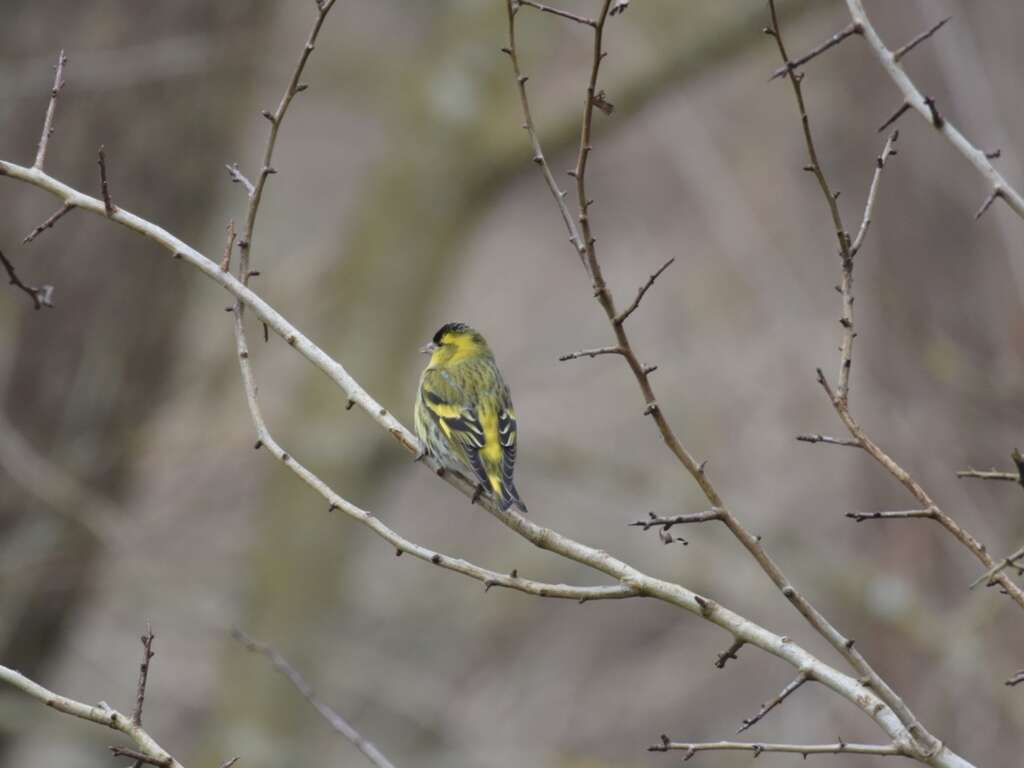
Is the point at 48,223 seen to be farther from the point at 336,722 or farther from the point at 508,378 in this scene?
the point at 508,378

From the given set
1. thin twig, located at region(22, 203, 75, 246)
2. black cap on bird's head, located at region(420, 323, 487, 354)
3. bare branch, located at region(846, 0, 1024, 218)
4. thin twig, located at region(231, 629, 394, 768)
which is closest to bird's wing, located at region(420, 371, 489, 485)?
black cap on bird's head, located at region(420, 323, 487, 354)

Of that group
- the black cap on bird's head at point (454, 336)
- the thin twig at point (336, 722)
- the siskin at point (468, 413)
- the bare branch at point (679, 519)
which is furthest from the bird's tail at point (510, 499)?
the black cap on bird's head at point (454, 336)

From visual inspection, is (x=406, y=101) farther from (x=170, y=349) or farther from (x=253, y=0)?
(x=170, y=349)

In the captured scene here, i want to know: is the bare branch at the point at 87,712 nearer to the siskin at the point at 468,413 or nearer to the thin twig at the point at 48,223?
the thin twig at the point at 48,223

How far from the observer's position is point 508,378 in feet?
37.1

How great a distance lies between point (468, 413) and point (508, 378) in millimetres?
5875

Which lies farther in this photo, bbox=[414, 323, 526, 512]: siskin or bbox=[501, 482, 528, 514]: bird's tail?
bbox=[414, 323, 526, 512]: siskin

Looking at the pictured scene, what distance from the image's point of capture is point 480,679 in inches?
448

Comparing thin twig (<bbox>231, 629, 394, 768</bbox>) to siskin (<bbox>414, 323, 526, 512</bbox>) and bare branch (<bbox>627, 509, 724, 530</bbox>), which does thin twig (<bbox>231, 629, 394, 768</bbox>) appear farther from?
siskin (<bbox>414, 323, 526, 512</bbox>)

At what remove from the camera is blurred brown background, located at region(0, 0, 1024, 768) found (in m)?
7.42

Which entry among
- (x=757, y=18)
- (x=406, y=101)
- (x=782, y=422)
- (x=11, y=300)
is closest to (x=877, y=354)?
(x=782, y=422)

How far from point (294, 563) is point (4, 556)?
195 centimetres

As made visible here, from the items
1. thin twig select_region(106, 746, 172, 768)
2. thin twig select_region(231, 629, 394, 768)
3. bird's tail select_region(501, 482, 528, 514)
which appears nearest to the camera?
thin twig select_region(106, 746, 172, 768)

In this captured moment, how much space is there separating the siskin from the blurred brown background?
78.3 inches
